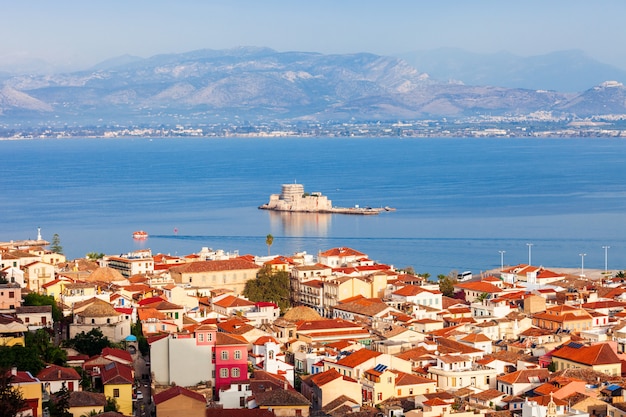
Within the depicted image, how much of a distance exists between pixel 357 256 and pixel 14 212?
1170 inches

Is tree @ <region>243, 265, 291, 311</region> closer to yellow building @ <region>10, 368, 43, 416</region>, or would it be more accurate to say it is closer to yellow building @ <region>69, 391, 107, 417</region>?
yellow building @ <region>69, 391, 107, 417</region>

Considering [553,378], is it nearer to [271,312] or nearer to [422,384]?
[422,384]

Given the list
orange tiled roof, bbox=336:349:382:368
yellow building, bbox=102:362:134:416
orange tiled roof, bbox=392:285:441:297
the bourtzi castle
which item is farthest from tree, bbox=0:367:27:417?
the bourtzi castle

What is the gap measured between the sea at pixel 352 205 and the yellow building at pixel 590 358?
14730mm

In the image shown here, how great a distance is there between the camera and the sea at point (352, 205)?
4197cm

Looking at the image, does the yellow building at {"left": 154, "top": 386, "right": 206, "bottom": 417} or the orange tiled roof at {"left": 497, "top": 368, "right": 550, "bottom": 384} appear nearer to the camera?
the yellow building at {"left": 154, "top": 386, "right": 206, "bottom": 417}

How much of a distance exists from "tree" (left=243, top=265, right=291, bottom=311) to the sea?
19.7 ft

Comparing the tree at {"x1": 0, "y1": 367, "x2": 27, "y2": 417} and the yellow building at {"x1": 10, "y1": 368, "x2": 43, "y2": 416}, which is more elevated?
the tree at {"x1": 0, "y1": 367, "x2": 27, "y2": 417}

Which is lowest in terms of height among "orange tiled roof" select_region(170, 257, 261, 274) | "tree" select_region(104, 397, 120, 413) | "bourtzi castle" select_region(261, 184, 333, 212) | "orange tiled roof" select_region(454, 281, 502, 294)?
"bourtzi castle" select_region(261, 184, 333, 212)

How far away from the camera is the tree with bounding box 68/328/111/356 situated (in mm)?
17297

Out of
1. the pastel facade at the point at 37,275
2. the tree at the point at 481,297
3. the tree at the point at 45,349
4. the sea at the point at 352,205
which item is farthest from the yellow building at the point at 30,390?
the sea at the point at 352,205

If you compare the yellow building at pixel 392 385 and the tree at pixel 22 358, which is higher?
the tree at pixel 22 358

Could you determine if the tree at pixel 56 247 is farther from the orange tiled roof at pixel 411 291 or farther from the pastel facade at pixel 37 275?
the orange tiled roof at pixel 411 291

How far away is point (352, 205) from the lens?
61438 millimetres
